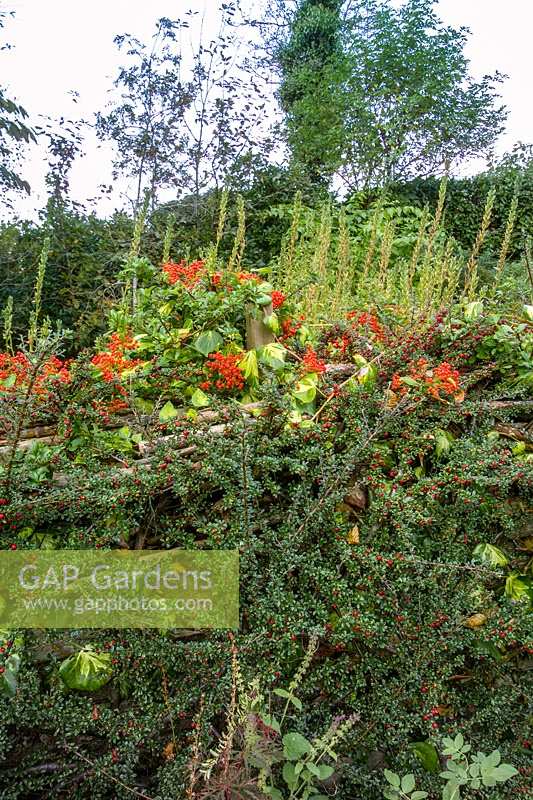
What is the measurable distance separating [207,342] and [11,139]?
6098mm

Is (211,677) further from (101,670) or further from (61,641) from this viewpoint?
(61,641)

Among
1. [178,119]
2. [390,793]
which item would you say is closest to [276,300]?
[390,793]

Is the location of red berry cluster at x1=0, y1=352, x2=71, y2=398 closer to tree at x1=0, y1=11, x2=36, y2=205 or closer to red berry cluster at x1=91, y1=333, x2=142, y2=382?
red berry cluster at x1=91, y1=333, x2=142, y2=382

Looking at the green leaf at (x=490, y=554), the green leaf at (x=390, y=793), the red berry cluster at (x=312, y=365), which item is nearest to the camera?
the green leaf at (x=390, y=793)

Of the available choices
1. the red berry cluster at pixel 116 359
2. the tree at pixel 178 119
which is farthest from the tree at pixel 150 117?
the red berry cluster at pixel 116 359

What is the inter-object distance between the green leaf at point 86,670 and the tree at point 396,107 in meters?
8.02

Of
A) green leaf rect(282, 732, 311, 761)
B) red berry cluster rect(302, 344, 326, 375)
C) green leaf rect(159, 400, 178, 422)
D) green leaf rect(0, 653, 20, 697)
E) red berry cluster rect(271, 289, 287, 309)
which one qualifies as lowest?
green leaf rect(282, 732, 311, 761)

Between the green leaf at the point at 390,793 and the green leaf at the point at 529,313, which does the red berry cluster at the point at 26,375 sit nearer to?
the green leaf at the point at 390,793

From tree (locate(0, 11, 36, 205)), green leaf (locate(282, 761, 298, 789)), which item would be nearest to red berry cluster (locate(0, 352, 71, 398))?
green leaf (locate(282, 761, 298, 789))

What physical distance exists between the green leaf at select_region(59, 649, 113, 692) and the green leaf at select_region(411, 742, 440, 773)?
76cm

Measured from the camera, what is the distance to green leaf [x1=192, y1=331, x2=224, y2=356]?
5.54 feet

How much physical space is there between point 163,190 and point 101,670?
20.6 feet

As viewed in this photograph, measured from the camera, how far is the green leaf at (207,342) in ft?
5.54

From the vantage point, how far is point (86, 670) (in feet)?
4.16
